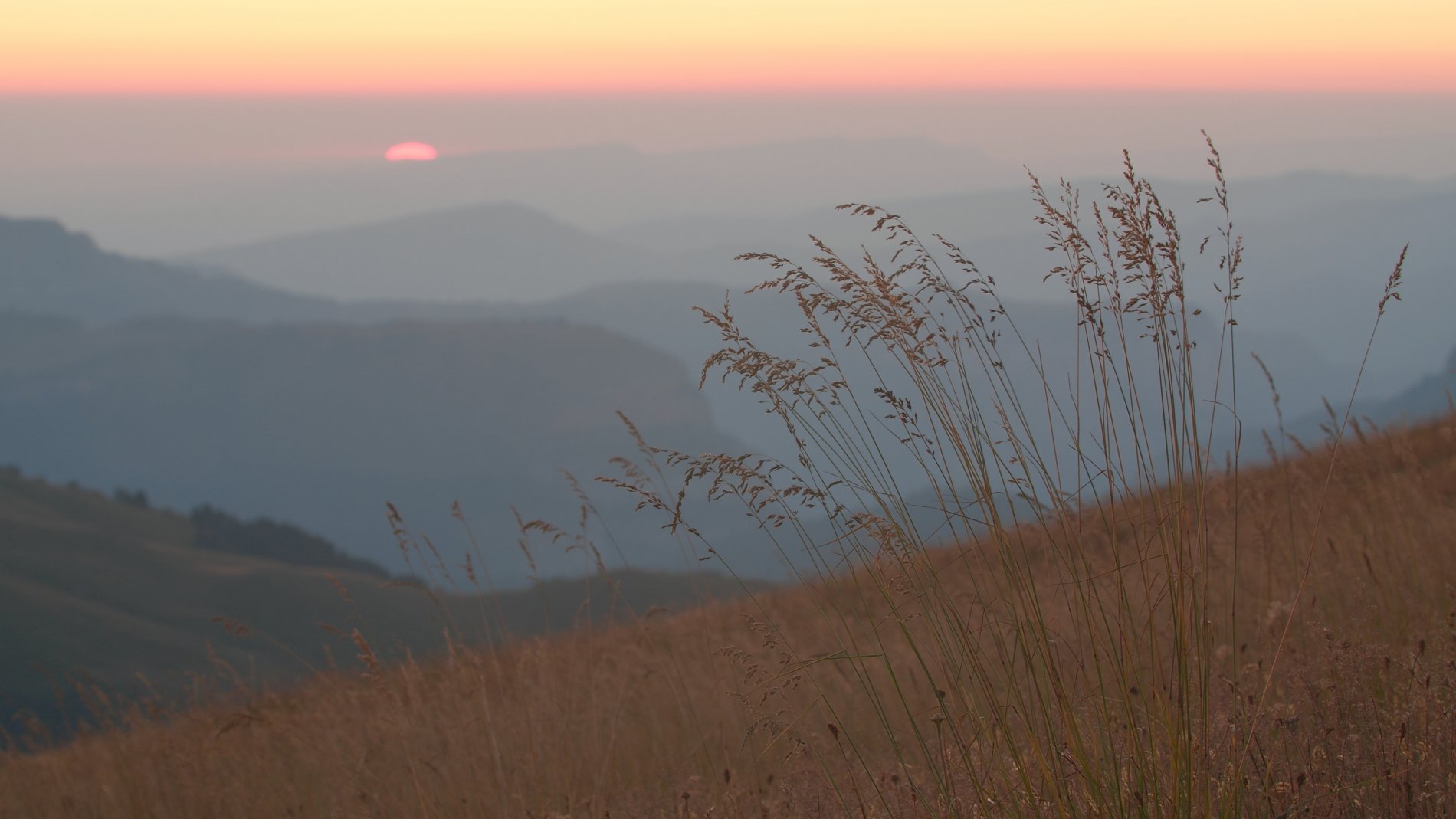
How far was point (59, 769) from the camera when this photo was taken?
23.0ft

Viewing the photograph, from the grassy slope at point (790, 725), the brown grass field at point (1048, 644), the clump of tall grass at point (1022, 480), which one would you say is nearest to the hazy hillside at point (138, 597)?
the grassy slope at point (790, 725)

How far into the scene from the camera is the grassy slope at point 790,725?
2.50m

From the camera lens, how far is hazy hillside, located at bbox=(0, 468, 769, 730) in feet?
277

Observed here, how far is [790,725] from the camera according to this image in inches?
87.9

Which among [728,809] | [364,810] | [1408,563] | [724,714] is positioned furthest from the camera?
[724,714]

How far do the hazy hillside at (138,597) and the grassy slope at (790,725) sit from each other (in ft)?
235

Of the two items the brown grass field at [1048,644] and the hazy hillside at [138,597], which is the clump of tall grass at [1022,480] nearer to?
the brown grass field at [1048,644]

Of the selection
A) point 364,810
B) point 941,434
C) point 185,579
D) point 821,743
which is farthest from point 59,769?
point 185,579

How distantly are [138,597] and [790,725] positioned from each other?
118939 mm

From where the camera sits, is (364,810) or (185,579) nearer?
(364,810)

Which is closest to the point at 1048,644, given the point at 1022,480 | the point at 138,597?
the point at 1022,480

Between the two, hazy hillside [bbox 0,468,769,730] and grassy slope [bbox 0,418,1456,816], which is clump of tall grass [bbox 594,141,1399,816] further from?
hazy hillside [bbox 0,468,769,730]

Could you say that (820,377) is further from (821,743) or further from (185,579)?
(185,579)

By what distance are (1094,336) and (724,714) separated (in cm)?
341
